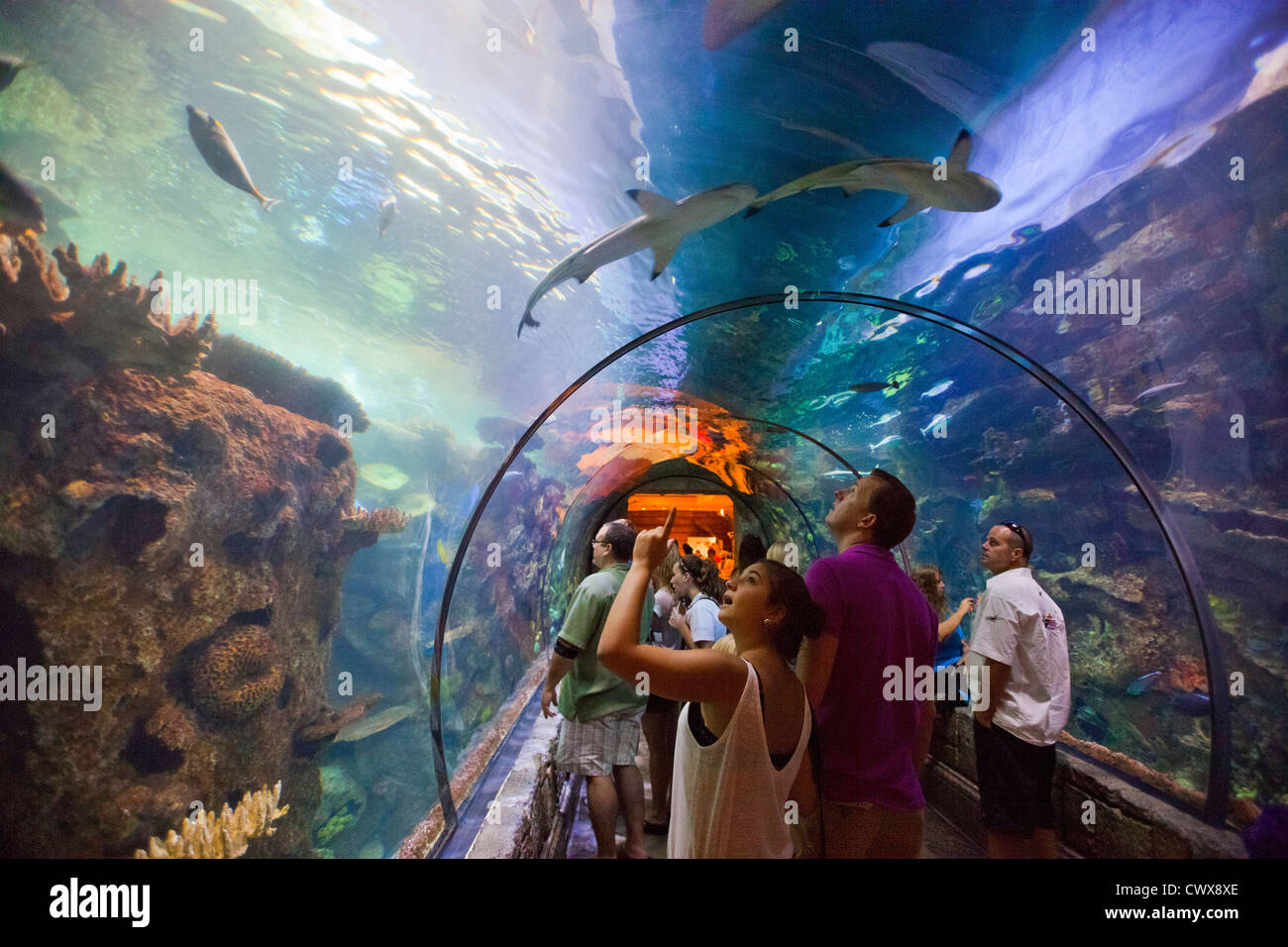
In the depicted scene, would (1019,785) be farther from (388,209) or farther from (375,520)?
(388,209)

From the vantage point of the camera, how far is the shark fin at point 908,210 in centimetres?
328

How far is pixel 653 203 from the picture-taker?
10.1ft

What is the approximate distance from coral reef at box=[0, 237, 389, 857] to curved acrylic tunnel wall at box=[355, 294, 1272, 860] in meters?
2.06

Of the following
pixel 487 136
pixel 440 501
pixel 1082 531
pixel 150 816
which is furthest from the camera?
pixel 440 501

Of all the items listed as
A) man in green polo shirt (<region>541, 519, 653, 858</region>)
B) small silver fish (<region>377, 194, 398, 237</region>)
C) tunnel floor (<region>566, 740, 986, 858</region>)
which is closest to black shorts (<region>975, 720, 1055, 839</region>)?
tunnel floor (<region>566, 740, 986, 858</region>)

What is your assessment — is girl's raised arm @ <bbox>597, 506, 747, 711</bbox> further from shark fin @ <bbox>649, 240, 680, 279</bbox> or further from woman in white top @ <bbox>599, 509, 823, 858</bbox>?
shark fin @ <bbox>649, 240, 680, 279</bbox>

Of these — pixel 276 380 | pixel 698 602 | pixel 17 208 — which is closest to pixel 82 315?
pixel 17 208

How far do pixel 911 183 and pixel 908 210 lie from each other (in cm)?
28

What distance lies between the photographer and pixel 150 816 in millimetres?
3498

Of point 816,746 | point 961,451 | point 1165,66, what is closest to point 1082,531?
point 961,451

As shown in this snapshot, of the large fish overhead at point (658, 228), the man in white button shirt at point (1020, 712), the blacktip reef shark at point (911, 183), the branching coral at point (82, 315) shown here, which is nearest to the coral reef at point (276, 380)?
the branching coral at point (82, 315)

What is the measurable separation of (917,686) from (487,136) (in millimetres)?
4872

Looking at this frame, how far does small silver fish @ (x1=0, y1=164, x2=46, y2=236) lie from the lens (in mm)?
2850
